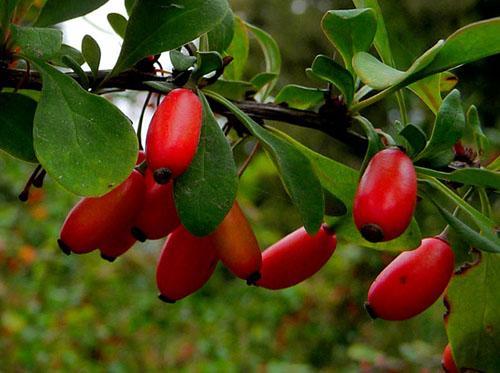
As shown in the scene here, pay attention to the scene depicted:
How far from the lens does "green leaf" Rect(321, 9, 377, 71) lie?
0.65 metres

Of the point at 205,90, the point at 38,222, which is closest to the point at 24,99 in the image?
the point at 205,90

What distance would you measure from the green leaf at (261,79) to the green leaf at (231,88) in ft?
0.21

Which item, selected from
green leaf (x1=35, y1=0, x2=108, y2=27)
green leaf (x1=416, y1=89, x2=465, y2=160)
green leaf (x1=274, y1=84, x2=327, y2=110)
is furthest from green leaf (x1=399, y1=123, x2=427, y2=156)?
green leaf (x1=35, y1=0, x2=108, y2=27)

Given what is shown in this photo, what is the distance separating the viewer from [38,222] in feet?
10.9

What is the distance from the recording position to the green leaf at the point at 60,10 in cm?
74

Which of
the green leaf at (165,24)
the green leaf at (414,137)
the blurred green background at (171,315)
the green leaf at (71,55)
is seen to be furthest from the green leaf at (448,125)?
the blurred green background at (171,315)

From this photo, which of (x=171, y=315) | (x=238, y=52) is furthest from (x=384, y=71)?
(x=171, y=315)

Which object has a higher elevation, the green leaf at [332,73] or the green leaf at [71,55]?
the green leaf at [71,55]

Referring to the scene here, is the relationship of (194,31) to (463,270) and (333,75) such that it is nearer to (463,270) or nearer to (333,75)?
(333,75)

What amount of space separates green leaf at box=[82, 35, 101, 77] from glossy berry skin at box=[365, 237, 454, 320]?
32cm

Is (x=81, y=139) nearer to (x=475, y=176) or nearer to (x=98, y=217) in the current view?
(x=98, y=217)

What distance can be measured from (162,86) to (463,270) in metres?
0.35

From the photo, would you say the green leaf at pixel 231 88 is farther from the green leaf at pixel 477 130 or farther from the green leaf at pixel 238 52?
the green leaf at pixel 477 130

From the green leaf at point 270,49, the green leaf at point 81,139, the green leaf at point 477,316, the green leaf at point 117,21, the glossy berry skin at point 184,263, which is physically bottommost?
the green leaf at point 477,316
